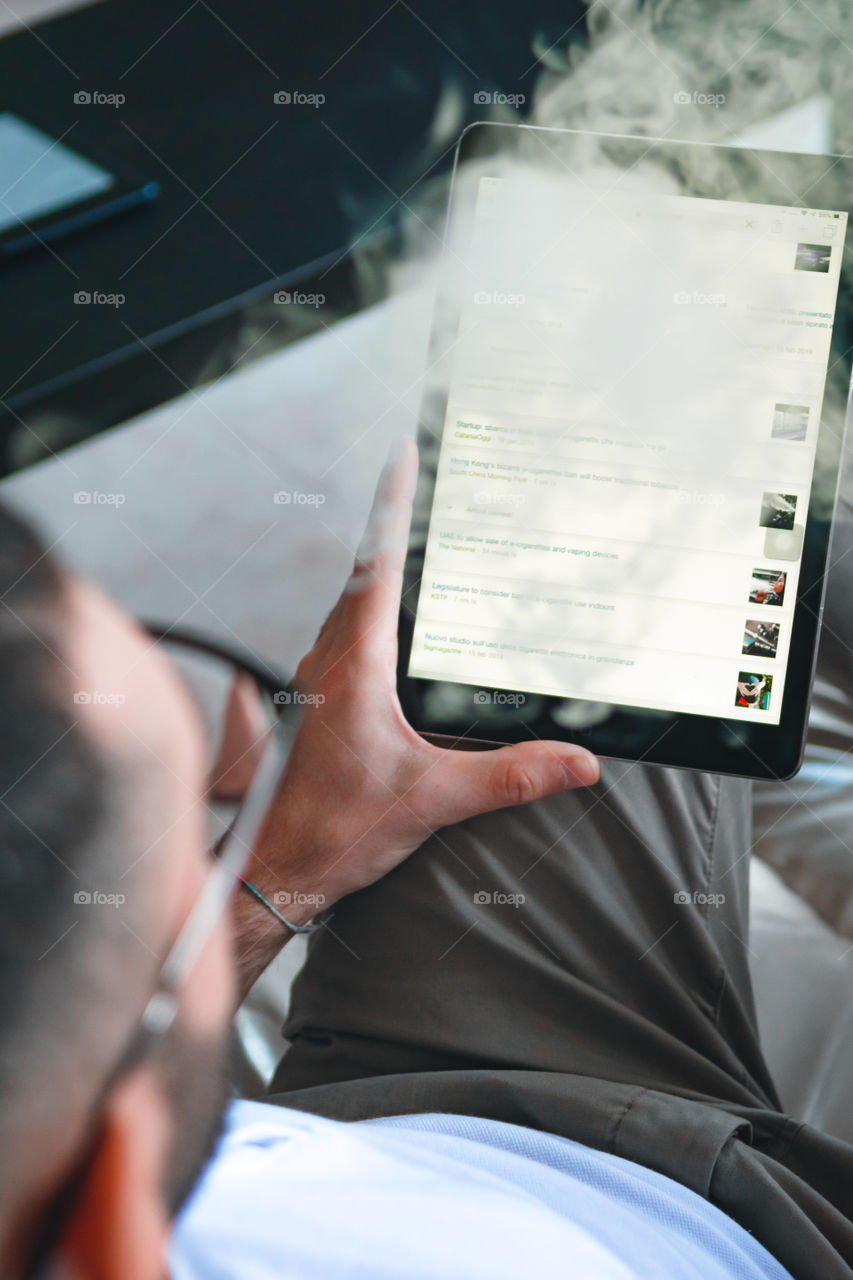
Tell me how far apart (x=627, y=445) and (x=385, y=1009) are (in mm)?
331

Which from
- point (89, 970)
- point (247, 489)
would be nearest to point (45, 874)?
point (89, 970)

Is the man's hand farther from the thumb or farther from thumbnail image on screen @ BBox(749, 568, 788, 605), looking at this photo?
thumbnail image on screen @ BBox(749, 568, 788, 605)

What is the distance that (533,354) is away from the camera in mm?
506

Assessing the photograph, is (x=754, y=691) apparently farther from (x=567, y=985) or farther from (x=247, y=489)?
(x=247, y=489)

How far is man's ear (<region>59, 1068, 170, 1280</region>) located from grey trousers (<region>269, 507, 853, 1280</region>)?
0.24 feet

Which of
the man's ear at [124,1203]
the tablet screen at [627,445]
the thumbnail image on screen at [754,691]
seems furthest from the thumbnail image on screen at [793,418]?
the man's ear at [124,1203]

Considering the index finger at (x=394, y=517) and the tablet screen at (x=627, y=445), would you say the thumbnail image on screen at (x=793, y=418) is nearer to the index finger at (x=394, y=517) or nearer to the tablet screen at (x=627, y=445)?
the tablet screen at (x=627, y=445)

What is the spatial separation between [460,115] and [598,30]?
0.45 ft

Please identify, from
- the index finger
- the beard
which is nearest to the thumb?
the index finger

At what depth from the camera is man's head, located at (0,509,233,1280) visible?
1.38 feet

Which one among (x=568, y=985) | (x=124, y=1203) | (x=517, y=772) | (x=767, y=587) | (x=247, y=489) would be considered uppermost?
(x=247, y=489)

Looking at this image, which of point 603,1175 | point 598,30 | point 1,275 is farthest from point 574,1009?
point 598,30

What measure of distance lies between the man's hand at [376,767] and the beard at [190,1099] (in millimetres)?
98

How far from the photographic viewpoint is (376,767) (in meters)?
0.53
